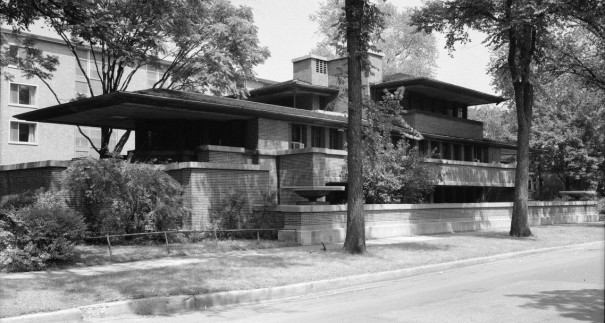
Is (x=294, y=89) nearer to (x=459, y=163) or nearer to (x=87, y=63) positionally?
(x=459, y=163)

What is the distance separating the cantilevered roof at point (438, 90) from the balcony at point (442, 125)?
147 centimetres

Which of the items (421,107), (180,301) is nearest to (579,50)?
(421,107)

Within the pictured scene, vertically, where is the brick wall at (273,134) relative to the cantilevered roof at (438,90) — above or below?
below

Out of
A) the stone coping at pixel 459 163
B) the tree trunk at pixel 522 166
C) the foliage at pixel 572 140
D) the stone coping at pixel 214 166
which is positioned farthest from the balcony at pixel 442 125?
the stone coping at pixel 214 166

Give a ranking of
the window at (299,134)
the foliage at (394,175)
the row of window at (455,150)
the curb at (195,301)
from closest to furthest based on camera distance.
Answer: the curb at (195,301) → the foliage at (394,175) → the window at (299,134) → the row of window at (455,150)

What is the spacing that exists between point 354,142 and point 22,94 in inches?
1334

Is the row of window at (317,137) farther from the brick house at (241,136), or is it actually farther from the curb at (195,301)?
the curb at (195,301)

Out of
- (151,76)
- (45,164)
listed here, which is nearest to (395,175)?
(45,164)

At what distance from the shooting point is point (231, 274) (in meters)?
11.7

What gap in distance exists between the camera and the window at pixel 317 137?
25.4m

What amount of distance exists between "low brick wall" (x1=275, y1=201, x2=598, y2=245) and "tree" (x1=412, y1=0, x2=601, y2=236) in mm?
3010


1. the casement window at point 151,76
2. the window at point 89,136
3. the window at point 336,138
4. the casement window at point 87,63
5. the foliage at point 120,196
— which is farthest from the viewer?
the casement window at point 151,76

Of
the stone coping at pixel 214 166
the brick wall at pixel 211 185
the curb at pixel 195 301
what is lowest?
the curb at pixel 195 301

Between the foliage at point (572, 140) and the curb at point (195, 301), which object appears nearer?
the curb at point (195, 301)
